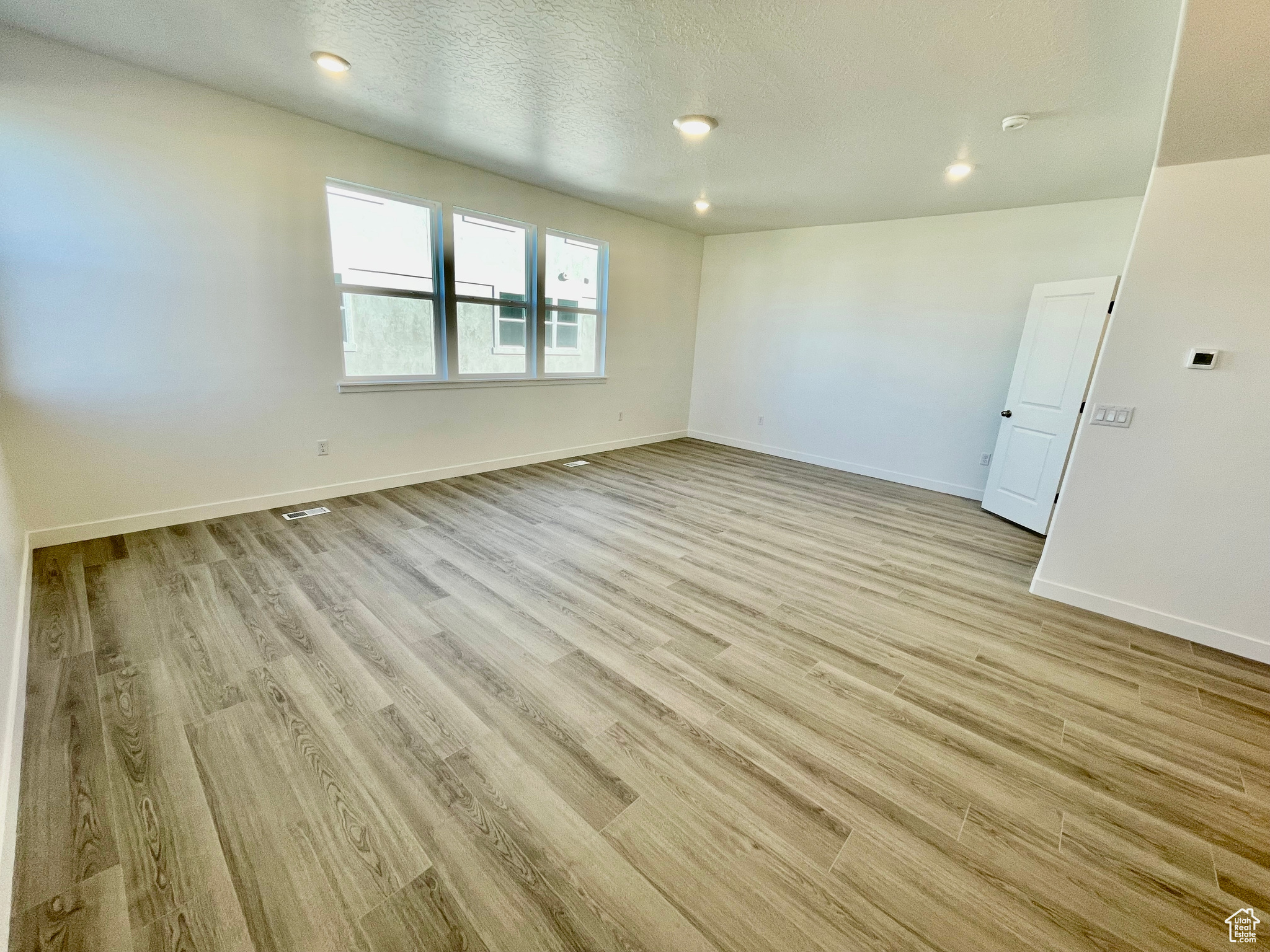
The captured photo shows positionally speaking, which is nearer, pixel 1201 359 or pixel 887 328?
pixel 1201 359

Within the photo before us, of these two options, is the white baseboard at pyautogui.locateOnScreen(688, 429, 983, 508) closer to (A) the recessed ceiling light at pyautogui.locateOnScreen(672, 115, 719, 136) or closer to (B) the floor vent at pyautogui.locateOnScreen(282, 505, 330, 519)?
(A) the recessed ceiling light at pyautogui.locateOnScreen(672, 115, 719, 136)

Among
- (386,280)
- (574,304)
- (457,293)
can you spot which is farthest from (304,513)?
(574,304)

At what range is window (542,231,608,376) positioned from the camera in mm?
4863

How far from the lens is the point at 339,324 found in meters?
3.55

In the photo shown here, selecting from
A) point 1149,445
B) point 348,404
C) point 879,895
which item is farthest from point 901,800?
point 348,404

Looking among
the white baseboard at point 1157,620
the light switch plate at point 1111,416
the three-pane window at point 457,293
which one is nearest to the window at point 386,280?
the three-pane window at point 457,293

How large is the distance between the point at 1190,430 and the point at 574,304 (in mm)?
4635

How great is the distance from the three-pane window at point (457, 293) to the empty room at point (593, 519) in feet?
0.12

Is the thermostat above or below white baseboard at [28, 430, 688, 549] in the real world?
above

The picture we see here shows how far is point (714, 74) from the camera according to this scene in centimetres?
234

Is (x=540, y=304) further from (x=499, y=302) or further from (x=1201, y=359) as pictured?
(x=1201, y=359)

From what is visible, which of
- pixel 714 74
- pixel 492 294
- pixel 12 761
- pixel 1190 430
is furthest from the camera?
pixel 492 294

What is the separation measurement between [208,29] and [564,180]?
8.07ft

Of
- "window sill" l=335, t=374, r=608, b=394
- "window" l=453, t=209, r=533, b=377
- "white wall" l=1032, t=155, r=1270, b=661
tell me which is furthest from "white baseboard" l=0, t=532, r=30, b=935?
"white wall" l=1032, t=155, r=1270, b=661
